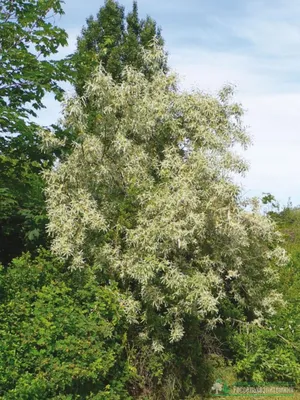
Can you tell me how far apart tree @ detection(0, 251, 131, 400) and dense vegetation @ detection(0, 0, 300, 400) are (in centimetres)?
2

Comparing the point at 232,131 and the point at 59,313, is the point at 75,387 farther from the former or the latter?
the point at 232,131

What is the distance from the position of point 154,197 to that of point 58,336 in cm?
274

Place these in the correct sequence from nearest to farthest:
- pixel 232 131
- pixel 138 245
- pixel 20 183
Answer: pixel 138 245 → pixel 232 131 → pixel 20 183

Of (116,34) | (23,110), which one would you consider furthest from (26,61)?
(116,34)

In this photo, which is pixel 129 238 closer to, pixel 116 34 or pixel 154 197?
pixel 154 197

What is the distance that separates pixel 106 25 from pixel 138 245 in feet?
43.9

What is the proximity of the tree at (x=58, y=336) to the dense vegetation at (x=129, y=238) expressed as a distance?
0.02 m

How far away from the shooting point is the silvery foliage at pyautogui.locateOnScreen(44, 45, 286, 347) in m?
8.00

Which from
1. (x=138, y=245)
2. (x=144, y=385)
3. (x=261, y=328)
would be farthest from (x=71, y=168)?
(x=261, y=328)

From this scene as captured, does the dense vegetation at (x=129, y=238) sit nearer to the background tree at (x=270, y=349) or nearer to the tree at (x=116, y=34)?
the background tree at (x=270, y=349)

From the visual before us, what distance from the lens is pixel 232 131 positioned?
31.2 feet

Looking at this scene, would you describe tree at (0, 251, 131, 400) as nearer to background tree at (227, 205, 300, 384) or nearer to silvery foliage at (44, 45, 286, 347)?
silvery foliage at (44, 45, 286, 347)

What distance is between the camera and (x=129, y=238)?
810 centimetres

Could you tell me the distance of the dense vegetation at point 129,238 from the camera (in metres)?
6.96
